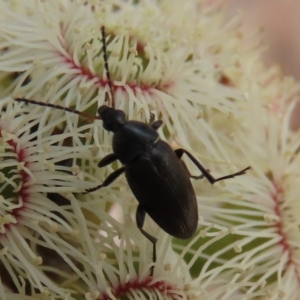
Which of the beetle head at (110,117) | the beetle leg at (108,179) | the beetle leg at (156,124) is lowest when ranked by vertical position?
the beetle leg at (108,179)

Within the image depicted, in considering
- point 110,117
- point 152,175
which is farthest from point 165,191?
point 110,117

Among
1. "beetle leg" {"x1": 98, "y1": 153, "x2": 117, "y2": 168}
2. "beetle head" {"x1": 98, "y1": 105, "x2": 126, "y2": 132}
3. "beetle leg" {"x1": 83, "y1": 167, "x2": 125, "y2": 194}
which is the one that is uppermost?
"beetle head" {"x1": 98, "y1": 105, "x2": 126, "y2": 132}

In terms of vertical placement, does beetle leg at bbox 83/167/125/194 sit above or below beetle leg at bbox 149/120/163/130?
below

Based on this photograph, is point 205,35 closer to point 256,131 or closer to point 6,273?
point 256,131

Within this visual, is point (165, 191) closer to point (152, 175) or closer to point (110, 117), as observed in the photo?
point (152, 175)

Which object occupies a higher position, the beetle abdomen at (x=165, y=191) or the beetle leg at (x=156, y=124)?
the beetle leg at (x=156, y=124)

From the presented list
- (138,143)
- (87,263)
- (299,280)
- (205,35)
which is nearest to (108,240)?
(87,263)
